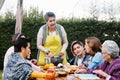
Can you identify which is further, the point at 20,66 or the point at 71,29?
the point at 71,29

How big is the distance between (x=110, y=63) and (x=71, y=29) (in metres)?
7.28

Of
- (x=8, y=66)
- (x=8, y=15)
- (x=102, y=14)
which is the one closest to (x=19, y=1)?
(x=8, y=15)

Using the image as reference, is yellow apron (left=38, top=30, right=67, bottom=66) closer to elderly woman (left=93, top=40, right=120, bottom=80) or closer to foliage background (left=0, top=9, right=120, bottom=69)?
elderly woman (left=93, top=40, right=120, bottom=80)

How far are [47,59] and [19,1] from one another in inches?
247

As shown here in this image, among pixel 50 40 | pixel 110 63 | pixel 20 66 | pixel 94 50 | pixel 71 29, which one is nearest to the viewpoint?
pixel 20 66

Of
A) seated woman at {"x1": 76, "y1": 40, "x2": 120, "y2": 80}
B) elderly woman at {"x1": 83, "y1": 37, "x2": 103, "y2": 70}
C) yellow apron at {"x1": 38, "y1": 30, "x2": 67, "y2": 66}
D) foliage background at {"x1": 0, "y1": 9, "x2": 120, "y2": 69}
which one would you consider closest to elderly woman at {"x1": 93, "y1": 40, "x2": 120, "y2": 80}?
seated woman at {"x1": 76, "y1": 40, "x2": 120, "y2": 80}

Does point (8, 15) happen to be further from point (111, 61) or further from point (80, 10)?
point (111, 61)

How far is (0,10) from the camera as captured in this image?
12398 mm

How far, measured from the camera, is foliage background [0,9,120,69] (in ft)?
38.8

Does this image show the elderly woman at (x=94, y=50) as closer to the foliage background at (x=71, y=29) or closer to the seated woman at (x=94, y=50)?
the seated woman at (x=94, y=50)

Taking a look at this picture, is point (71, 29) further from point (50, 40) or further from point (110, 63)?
point (110, 63)

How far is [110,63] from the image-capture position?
4.60 meters

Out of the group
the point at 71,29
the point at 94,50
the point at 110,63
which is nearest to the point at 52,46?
the point at 94,50

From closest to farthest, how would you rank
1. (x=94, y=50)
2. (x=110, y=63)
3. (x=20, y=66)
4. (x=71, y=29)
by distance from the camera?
(x=20, y=66), (x=110, y=63), (x=94, y=50), (x=71, y=29)
